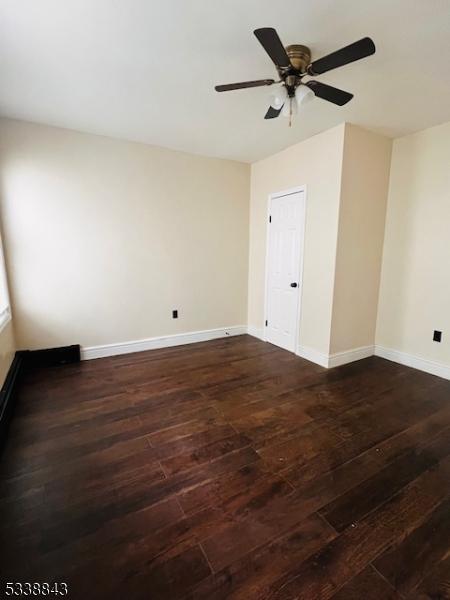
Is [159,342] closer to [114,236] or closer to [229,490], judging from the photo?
[114,236]

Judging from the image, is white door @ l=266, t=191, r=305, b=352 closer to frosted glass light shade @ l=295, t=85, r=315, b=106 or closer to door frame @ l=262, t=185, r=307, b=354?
door frame @ l=262, t=185, r=307, b=354

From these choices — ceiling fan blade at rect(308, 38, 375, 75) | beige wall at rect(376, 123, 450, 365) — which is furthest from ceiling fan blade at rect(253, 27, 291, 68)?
beige wall at rect(376, 123, 450, 365)

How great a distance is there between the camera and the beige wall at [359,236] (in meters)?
3.03

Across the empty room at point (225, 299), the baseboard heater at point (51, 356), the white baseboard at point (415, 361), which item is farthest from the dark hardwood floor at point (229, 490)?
the baseboard heater at point (51, 356)

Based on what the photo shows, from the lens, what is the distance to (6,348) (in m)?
2.61

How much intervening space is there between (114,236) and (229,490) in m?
2.99

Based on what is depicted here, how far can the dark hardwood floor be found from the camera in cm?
115

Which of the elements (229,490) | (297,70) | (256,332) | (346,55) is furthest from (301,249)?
(229,490)

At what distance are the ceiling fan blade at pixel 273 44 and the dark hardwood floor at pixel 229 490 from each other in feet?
7.78

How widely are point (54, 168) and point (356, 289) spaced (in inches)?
146

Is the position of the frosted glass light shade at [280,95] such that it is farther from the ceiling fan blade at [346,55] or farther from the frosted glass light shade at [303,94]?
the ceiling fan blade at [346,55]

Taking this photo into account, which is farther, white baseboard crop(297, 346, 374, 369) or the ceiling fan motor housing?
white baseboard crop(297, 346, 374, 369)

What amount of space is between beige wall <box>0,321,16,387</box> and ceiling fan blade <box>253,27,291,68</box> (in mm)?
2894

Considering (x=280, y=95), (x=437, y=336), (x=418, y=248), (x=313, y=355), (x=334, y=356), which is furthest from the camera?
(x=313, y=355)
